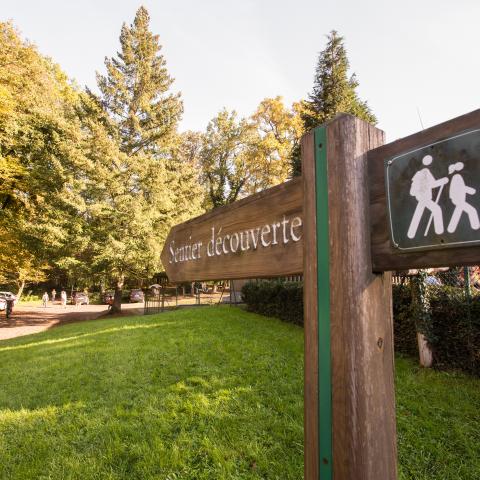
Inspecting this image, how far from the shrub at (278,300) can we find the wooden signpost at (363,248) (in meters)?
9.07

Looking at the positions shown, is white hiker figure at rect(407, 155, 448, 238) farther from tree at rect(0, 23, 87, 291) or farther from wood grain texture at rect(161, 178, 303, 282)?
tree at rect(0, 23, 87, 291)

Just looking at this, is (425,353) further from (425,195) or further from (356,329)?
(425,195)

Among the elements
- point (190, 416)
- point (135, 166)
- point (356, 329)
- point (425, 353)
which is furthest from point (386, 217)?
point (135, 166)

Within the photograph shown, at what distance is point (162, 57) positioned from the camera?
68.3ft

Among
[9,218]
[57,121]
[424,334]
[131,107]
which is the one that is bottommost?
[424,334]

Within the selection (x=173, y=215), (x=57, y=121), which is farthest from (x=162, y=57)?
(x=173, y=215)

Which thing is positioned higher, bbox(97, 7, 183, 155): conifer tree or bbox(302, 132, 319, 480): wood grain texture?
bbox(97, 7, 183, 155): conifer tree

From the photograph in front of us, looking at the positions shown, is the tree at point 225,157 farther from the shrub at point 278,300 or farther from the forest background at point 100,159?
the shrub at point 278,300

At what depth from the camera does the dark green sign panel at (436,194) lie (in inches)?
30.9

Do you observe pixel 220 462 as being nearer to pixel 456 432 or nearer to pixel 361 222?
pixel 456 432

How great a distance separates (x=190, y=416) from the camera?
3.86m

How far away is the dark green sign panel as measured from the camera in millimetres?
785

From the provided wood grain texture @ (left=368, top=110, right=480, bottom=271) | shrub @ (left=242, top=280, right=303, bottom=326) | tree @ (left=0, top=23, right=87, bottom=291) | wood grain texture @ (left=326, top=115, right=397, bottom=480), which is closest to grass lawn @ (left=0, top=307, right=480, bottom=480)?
wood grain texture @ (left=326, top=115, right=397, bottom=480)

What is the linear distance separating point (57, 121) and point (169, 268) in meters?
17.2
